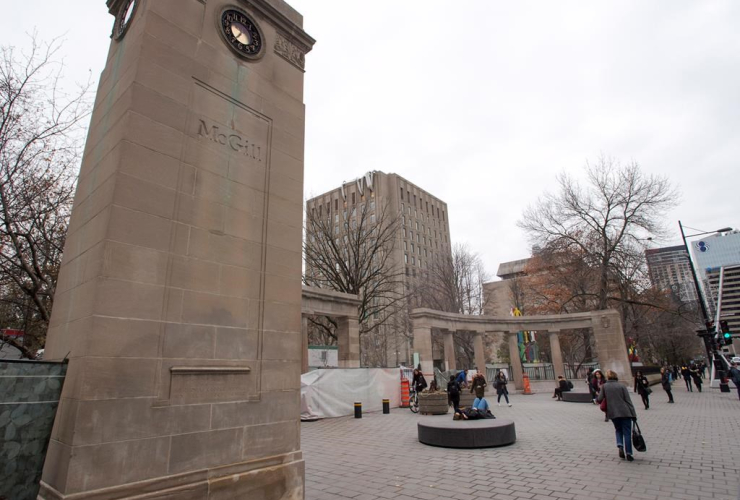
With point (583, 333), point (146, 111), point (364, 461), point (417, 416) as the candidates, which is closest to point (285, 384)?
point (364, 461)

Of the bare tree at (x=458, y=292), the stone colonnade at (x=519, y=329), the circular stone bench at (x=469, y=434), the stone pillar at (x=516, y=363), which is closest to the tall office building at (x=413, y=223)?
the bare tree at (x=458, y=292)

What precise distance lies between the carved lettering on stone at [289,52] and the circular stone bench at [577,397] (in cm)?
2155

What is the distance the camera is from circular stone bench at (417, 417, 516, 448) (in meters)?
10.2

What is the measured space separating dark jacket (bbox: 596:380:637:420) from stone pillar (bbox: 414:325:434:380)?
1571 cm

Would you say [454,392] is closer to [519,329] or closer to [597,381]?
[597,381]

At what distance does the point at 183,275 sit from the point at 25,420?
242 cm

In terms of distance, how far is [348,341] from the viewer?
21.6 m

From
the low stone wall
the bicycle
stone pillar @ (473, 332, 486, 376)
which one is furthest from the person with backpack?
the low stone wall

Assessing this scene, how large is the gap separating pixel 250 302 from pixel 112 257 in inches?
81.9

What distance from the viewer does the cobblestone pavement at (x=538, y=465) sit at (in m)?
6.51

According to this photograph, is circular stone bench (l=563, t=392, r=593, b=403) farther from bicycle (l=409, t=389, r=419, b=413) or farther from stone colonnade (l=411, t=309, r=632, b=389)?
bicycle (l=409, t=389, r=419, b=413)

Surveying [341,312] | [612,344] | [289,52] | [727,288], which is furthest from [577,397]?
[727,288]

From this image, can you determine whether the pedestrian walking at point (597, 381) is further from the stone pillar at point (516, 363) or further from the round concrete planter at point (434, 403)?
the stone pillar at point (516, 363)

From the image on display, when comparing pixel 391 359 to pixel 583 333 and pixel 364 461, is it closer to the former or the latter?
pixel 583 333
